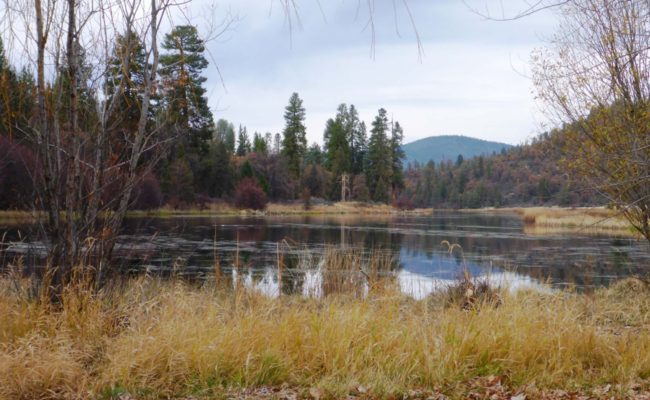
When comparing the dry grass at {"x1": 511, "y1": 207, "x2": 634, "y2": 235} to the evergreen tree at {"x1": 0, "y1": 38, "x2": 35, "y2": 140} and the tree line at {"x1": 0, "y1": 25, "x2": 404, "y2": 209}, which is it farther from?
the evergreen tree at {"x1": 0, "y1": 38, "x2": 35, "y2": 140}

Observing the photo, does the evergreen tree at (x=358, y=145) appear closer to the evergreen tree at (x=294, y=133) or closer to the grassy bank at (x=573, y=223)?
the evergreen tree at (x=294, y=133)

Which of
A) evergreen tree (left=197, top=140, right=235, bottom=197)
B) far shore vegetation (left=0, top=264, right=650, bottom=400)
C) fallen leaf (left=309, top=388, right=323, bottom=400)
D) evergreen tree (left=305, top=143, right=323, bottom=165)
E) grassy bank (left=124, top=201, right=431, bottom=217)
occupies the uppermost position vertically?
evergreen tree (left=305, top=143, right=323, bottom=165)

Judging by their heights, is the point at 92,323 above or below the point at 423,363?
above

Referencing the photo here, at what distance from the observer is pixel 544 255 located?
62.6ft

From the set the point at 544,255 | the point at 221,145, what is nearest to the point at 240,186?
the point at 221,145

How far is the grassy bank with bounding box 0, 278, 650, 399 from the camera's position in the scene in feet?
13.1

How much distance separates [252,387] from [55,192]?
113 inches

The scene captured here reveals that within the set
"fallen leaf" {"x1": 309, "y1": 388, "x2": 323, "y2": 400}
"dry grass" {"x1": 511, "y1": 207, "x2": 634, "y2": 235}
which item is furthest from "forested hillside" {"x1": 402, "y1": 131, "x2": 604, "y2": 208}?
"fallen leaf" {"x1": 309, "y1": 388, "x2": 323, "y2": 400}

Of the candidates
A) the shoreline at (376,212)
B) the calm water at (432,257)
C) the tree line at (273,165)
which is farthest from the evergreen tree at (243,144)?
the calm water at (432,257)

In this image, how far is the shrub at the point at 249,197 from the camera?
2148 inches

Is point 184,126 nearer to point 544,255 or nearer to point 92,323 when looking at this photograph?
point 92,323

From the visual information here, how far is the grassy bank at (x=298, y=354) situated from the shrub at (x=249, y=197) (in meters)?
49.2

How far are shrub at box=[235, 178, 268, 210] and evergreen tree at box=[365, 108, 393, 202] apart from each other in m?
29.3

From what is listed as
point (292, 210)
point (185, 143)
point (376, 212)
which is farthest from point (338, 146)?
point (185, 143)
